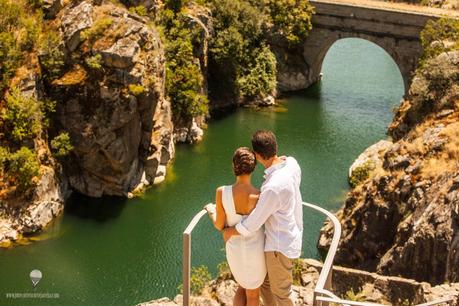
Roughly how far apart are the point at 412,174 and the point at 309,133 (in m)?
21.5

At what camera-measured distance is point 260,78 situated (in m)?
47.9

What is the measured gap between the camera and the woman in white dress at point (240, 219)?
789cm

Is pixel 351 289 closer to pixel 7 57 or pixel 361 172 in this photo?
pixel 361 172

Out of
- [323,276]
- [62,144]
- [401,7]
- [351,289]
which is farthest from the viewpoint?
[401,7]

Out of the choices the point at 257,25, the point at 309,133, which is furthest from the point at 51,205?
the point at 257,25

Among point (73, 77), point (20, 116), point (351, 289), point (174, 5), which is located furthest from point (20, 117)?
point (351, 289)

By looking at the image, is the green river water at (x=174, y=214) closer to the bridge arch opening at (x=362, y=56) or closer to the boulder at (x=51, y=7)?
the bridge arch opening at (x=362, y=56)

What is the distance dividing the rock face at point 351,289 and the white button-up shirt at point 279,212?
15.6ft

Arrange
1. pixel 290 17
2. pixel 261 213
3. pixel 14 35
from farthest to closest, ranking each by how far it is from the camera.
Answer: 1. pixel 290 17
2. pixel 14 35
3. pixel 261 213

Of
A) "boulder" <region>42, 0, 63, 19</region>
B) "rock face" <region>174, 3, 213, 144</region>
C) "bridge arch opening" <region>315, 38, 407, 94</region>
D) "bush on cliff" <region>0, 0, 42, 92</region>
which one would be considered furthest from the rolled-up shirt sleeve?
"bridge arch opening" <region>315, 38, 407, 94</region>

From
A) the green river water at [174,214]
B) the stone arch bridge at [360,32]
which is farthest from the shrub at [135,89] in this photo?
the stone arch bridge at [360,32]

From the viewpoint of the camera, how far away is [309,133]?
43.1 metres

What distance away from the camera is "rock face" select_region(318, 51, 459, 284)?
1758 cm

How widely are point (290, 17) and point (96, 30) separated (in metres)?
21.8
